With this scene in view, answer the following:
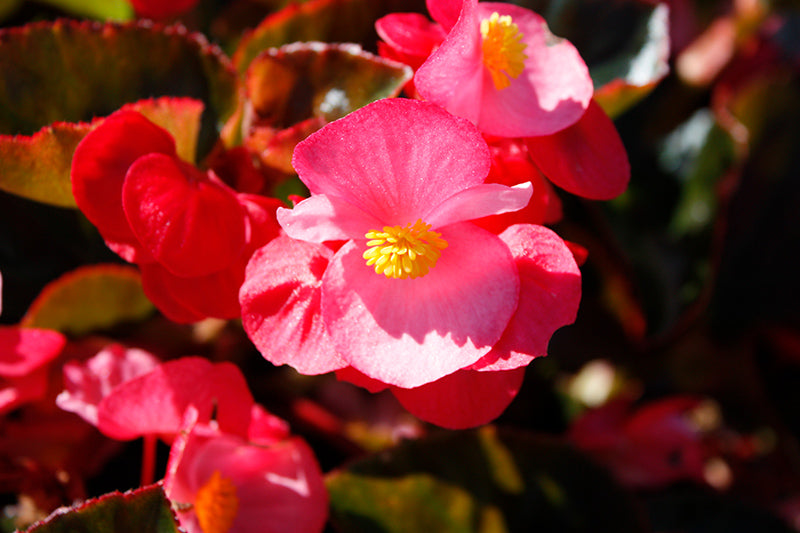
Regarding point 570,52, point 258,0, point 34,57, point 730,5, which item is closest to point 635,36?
point 570,52

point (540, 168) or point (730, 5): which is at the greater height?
point (540, 168)

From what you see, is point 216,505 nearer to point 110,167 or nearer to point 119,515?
point 119,515

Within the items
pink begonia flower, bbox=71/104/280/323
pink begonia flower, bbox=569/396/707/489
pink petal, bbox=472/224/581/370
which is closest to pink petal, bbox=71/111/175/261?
pink begonia flower, bbox=71/104/280/323

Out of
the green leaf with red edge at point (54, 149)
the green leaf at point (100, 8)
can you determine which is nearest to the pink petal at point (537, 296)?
the green leaf with red edge at point (54, 149)

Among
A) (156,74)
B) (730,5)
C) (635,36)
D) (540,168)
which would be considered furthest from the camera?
(730,5)

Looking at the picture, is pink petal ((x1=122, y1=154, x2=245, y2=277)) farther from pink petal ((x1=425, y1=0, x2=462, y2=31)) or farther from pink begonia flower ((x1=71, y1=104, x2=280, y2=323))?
pink petal ((x1=425, y1=0, x2=462, y2=31))

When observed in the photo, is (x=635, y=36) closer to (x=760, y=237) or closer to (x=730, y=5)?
(x=760, y=237)

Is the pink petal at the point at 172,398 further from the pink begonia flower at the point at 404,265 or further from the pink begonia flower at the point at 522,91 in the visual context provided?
the pink begonia flower at the point at 522,91
